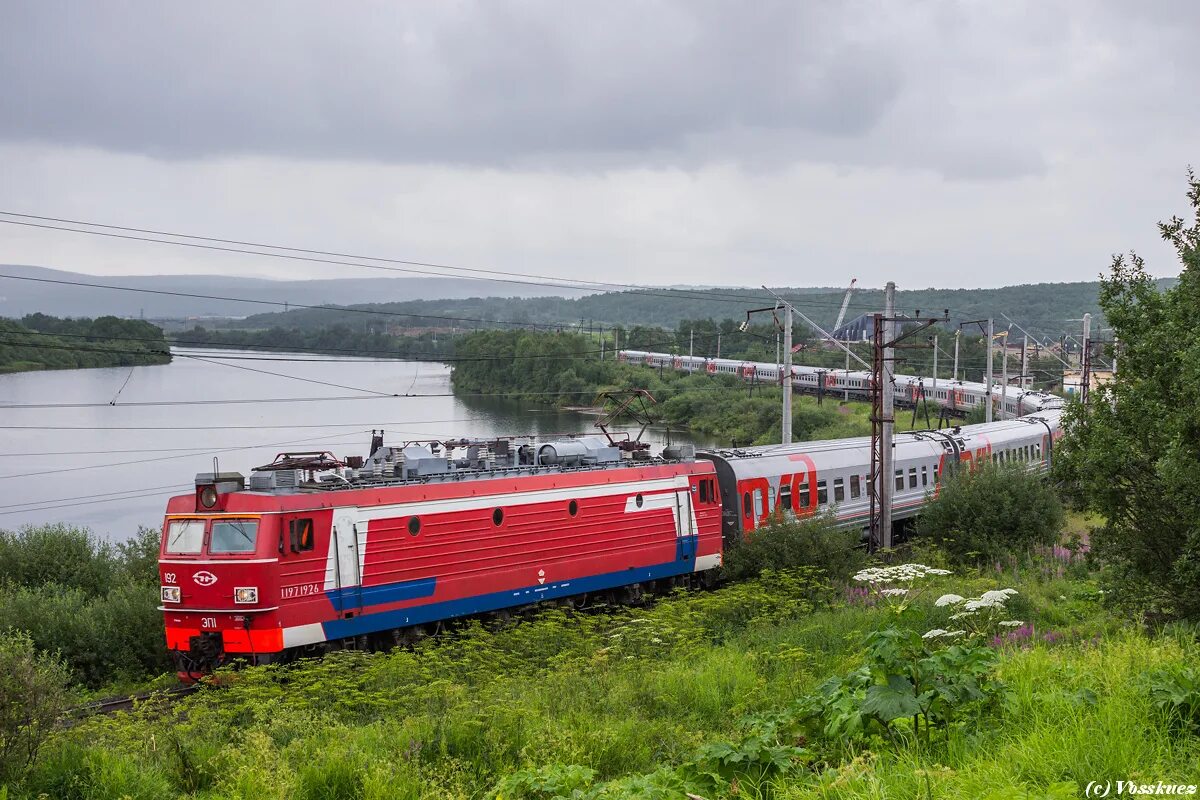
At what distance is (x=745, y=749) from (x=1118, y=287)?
11.8 metres

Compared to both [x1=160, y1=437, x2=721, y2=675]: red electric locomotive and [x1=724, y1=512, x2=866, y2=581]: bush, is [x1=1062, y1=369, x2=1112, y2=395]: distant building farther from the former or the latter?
[x1=160, y1=437, x2=721, y2=675]: red electric locomotive

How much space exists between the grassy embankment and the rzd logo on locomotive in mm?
2067

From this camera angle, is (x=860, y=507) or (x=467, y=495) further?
(x=860, y=507)

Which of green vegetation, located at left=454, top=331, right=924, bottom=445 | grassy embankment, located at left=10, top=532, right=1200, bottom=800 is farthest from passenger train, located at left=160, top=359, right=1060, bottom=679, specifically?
green vegetation, located at left=454, top=331, right=924, bottom=445

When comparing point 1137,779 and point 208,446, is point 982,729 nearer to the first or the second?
point 1137,779

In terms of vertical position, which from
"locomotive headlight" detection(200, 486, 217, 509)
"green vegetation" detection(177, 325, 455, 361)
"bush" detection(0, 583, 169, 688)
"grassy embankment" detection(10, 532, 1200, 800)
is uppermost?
"green vegetation" detection(177, 325, 455, 361)

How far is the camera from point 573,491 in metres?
22.6

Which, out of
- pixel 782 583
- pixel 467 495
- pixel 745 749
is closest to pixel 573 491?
pixel 467 495

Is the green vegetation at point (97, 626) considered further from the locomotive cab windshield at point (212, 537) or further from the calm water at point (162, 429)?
the calm water at point (162, 429)

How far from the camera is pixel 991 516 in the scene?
30.1 meters

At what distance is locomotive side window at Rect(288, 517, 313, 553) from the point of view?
684 inches

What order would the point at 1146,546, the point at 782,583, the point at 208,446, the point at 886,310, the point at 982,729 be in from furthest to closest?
1. the point at 208,446
2. the point at 886,310
3. the point at 782,583
4. the point at 1146,546
5. the point at 982,729

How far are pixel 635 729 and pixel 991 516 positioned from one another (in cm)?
2118

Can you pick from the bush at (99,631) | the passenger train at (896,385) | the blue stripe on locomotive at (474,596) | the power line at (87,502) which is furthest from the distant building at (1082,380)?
the power line at (87,502)
